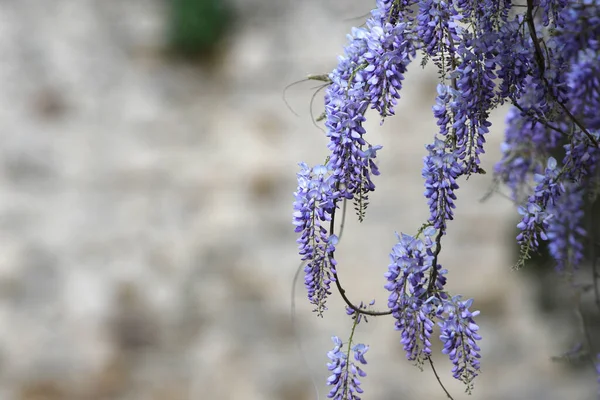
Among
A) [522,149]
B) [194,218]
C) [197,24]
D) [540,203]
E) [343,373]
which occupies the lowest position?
[343,373]

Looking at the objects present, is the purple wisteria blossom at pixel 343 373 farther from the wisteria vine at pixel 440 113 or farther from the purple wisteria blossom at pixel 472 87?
the purple wisteria blossom at pixel 472 87

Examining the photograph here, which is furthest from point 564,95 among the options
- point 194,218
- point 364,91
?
point 194,218

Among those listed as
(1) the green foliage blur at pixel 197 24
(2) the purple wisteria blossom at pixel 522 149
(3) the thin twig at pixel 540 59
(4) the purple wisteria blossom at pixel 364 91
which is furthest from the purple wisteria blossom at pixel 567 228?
(1) the green foliage blur at pixel 197 24

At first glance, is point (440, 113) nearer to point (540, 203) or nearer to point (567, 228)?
point (540, 203)

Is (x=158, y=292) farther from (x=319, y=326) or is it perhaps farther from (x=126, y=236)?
(x=319, y=326)

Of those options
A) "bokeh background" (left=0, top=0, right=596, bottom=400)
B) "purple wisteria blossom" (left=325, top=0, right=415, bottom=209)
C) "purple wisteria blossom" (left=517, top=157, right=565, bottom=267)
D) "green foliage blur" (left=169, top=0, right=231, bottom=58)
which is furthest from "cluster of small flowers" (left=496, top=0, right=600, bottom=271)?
"green foliage blur" (left=169, top=0, right=231, bottom=58)

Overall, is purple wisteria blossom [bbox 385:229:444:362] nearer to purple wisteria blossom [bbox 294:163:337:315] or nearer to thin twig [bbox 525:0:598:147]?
purple wisteria blossom [bbox 294:163:337:315]
